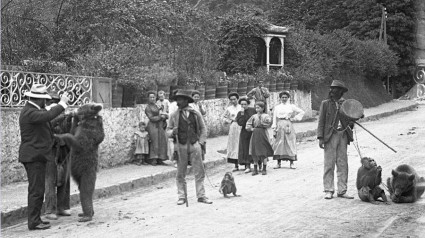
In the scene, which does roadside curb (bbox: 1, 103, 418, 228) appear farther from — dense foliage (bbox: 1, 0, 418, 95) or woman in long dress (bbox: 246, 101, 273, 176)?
dense foliage (bbox: 1, 0, 418, 95)

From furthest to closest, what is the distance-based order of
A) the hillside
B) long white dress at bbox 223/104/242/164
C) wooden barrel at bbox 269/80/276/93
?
the hillside
wooden barrel at bbox 269/80/276/93
long white dress at bbox 223/104/242/164

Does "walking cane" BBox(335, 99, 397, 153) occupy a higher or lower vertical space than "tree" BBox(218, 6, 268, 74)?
lower

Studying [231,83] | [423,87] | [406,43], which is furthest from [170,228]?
[423,87]

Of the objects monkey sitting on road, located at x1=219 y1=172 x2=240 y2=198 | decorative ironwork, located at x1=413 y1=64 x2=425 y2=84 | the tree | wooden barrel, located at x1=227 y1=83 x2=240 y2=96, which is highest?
the tree

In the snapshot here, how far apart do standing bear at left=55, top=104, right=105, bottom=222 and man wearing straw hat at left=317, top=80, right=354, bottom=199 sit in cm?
388

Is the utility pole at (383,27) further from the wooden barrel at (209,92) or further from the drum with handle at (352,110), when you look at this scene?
the drum with handle at (352,110)

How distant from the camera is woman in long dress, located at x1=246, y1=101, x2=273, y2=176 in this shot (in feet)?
49.7

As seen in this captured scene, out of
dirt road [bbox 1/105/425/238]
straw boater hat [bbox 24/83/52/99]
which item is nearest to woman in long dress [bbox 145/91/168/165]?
dirt road [bbox 1/105/425/238]

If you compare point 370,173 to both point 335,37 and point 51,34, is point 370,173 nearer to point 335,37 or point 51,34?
point 51,34

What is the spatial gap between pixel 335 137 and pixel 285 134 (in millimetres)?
4308

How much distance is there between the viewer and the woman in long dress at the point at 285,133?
15984 millimetres

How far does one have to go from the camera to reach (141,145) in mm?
16609

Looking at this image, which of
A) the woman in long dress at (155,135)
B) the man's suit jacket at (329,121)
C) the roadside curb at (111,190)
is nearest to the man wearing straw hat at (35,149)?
the roadside curb at (111,190)

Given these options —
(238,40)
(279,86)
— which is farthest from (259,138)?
(238,40)
